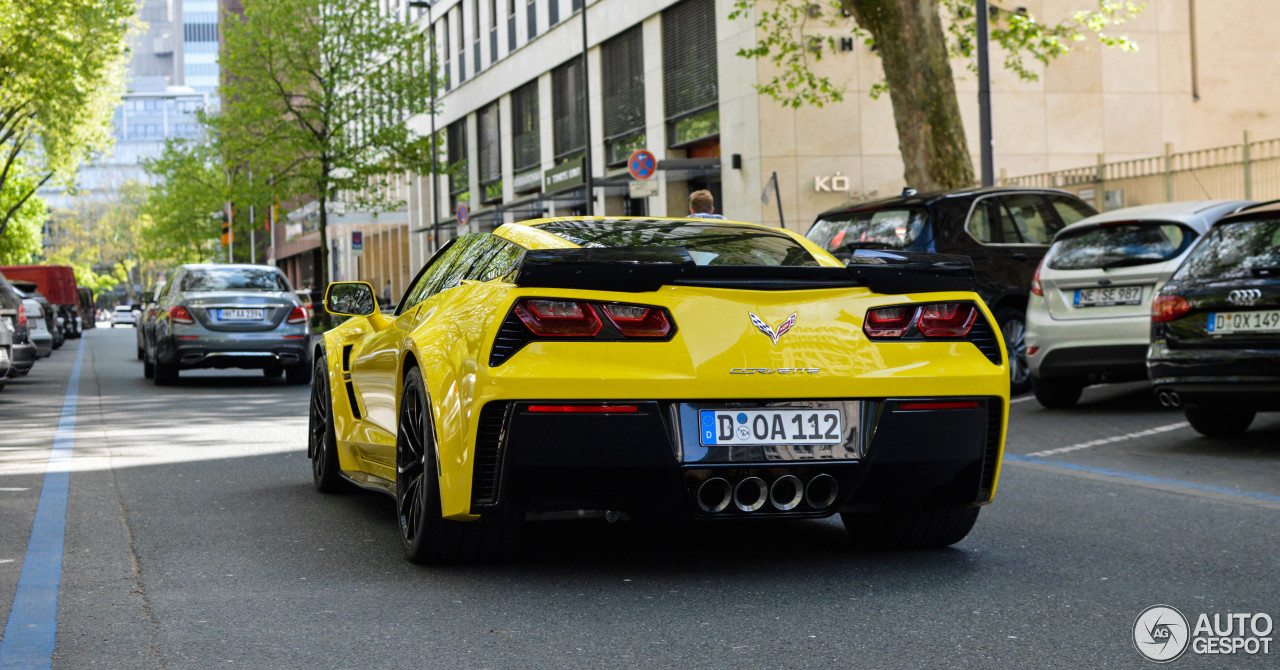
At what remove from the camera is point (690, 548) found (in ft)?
19.4

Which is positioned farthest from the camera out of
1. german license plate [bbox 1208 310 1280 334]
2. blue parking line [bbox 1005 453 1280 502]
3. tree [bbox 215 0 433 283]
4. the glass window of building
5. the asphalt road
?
tree [bbox 215 0 433 283]

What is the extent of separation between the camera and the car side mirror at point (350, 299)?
23.7 ft

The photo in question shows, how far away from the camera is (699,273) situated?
5.05m

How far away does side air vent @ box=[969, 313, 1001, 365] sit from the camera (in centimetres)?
533

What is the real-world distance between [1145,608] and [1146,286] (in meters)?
7.09

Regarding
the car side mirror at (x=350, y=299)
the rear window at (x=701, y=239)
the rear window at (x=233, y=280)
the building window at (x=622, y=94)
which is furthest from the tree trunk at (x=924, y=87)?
the building window at (x=622, y=94)

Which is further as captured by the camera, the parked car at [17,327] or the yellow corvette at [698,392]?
the parked car at [17,327]

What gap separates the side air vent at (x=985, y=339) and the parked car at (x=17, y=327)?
13.6 m

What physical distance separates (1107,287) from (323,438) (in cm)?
646

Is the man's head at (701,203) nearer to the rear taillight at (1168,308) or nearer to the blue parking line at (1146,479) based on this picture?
the blue parking line at (1146,479)

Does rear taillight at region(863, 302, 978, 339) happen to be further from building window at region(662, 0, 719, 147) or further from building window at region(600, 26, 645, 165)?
building window at region(600, 26, 645, 165)

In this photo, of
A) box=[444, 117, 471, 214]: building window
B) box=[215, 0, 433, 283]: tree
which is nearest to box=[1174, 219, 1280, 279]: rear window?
box=[215, 0, 433, 283]: tree

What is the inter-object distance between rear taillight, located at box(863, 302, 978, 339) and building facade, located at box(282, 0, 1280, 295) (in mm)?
18997

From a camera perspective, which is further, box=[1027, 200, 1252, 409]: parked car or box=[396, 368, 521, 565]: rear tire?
box=[1027, 200, 1252, 409]: parked car
